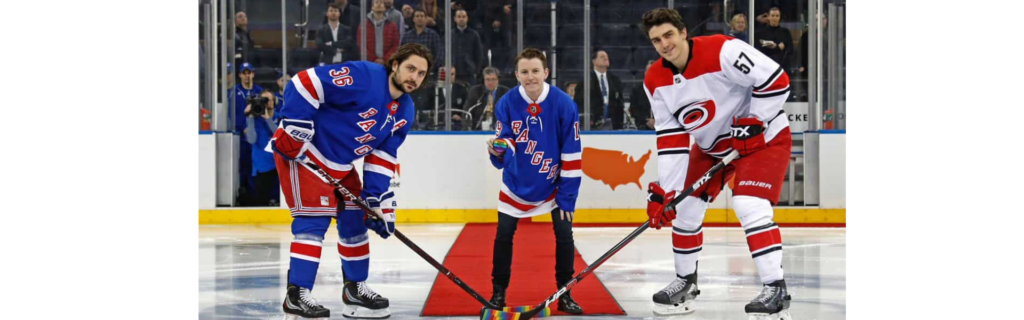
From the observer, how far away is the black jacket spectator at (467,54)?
8.06 meters

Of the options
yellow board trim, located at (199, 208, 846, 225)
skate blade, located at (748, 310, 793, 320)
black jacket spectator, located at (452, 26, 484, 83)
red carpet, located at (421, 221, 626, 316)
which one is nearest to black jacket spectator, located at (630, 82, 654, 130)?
yellow board trim, located at (199, 208, 846, 225)

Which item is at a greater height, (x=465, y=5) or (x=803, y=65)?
(x=465, y=5)

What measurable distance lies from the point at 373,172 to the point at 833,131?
533 centimetres

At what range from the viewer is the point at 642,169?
744 centimetres

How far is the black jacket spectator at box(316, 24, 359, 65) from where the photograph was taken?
798cm

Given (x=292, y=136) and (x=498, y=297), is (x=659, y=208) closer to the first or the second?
(x=498, y=297)

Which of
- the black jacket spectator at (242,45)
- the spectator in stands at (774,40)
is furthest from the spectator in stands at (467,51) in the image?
the spectator in stands at (774,40)

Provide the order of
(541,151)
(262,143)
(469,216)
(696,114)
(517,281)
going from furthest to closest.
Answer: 1. (262,143)
2. (469,216)
3. (517,281)
4. (541,151)
5. (696,114)

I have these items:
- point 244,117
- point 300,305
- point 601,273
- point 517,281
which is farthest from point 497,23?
point 300,305

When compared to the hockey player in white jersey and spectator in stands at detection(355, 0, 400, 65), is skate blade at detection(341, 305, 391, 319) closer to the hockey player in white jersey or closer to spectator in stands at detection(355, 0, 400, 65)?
the hockey player in white jersey

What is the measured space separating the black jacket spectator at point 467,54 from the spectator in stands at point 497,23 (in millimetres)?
106

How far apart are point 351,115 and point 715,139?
1.27 m

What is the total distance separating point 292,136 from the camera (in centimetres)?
302

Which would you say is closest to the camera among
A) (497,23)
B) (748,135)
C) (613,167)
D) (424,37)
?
(748,135)
